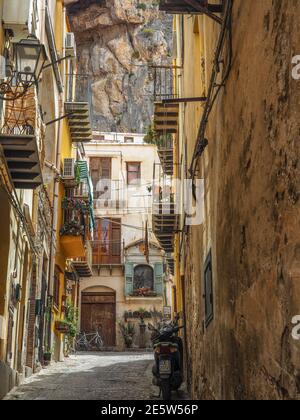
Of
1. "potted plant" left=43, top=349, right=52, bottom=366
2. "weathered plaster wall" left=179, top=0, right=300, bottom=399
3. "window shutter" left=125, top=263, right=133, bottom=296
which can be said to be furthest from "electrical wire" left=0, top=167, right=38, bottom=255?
"window shutter" left=125, top=263, right=133, bottom=296

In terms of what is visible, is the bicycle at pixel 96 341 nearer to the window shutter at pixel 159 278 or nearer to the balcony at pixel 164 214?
the window shutter at pixel 159 278

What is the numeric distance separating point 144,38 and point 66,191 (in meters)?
30.5

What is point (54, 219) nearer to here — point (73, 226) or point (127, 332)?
point (73, 226)

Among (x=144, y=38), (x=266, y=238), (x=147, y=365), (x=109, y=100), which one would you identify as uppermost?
(x=144, y=38)

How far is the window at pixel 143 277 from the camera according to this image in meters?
34.7

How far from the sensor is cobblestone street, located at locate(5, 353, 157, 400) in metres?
10.3

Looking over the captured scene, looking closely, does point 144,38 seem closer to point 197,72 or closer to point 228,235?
point 197,72

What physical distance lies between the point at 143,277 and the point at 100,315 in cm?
339

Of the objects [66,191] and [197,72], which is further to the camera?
[66,191]

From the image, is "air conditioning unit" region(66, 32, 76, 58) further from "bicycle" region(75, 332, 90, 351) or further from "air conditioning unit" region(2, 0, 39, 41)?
"bicycle" region(75, 332, 90, 351)

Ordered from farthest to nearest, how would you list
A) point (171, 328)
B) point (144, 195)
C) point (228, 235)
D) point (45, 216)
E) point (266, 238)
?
point (144, 195)
point (45, 216)
point (171, 328)
point (228, 235)
point (266, 238)

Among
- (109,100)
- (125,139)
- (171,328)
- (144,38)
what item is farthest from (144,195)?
(171,328)
